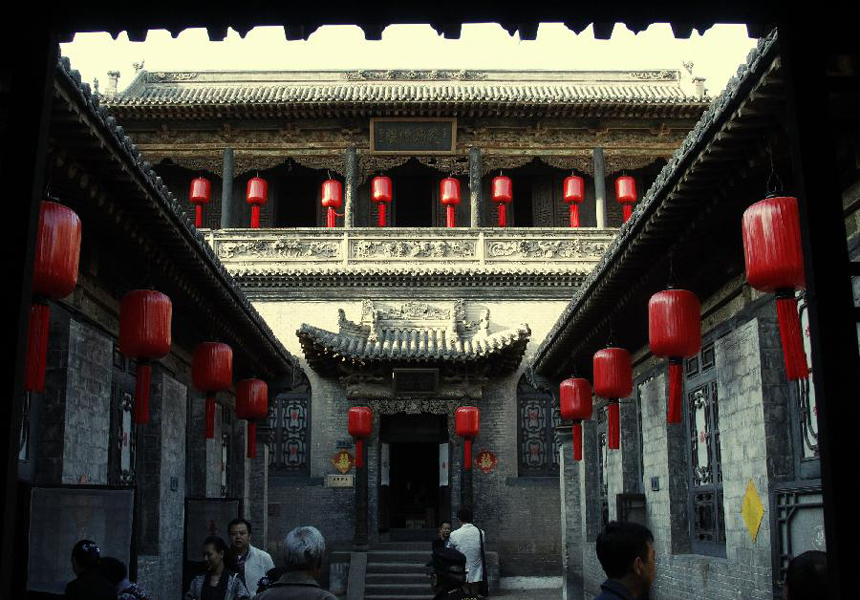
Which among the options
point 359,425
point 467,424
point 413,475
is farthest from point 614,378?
point 413,475

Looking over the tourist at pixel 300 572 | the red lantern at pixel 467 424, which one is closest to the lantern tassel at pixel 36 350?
the tourist at pixel 300 572

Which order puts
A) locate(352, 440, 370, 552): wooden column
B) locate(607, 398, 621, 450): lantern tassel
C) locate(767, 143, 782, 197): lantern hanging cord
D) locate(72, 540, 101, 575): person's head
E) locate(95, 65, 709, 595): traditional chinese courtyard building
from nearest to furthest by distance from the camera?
locate(72, 540, 101, 575): person's head → locate(767, 143, 782, 197): lantern hanging cord → locate(607, 398, 621, 450): lantern tassel → locate(352, 440, 370, 552): wooden column → locate(95, 65, 709, 595): traditional chinese courtyard building

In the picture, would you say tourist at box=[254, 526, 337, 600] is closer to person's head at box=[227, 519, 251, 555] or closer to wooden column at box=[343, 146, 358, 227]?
person's head at box=[227, 519, 251, 555]

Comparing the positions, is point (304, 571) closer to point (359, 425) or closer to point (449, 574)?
point (449, 574)

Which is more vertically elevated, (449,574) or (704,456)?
(704,456)

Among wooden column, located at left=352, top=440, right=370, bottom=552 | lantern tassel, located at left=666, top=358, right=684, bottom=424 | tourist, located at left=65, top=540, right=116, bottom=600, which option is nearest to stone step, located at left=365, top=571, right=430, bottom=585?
wooden column, located at left=352, top=440, right=370, bottom=552

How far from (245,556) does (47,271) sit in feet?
10.5

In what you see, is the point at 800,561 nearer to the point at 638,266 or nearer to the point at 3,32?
the point at 3,32

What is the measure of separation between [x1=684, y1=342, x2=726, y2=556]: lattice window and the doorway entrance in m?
10.5

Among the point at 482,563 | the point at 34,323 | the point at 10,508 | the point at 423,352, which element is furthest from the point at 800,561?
the point at 423,352

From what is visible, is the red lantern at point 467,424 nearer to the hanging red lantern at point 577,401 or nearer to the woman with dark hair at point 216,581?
the hanging red lantern at point 577,401

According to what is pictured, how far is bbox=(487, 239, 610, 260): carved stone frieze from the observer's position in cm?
2177

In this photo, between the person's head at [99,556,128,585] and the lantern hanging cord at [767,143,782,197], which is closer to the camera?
the person's head at [99,556,128,585]

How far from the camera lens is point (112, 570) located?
221 inches
